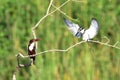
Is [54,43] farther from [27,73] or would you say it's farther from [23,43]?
[23,43]

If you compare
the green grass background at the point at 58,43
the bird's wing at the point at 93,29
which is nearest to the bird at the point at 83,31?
the bird's wing at the point at 93,29

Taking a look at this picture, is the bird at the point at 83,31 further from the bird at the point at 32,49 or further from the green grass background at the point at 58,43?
the green grass background at the point at 58,43

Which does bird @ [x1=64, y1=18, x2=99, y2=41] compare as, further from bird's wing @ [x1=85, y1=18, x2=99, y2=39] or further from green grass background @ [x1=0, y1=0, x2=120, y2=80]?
green grass background @ [x1=0, y1=0, x2=120, y2=80]

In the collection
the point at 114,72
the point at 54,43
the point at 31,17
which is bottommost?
the point at 114,72

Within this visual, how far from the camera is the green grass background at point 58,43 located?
2.91m

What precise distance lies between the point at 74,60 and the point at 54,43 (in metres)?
0.18

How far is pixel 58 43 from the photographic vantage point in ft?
10.2

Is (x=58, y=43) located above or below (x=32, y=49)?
above

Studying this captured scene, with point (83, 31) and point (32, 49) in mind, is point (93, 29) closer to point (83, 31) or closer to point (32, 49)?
point (83, 31)

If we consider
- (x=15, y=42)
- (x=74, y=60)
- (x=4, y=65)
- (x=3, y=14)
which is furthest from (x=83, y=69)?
(x=3, y=14)

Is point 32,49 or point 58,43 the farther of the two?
point 58,43

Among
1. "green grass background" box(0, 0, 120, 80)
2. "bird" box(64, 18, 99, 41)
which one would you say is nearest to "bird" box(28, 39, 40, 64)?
"bird" box(64, 18, 99, 41)

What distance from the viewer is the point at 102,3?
3.89 m

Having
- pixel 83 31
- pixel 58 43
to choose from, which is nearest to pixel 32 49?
pixel 83 31
